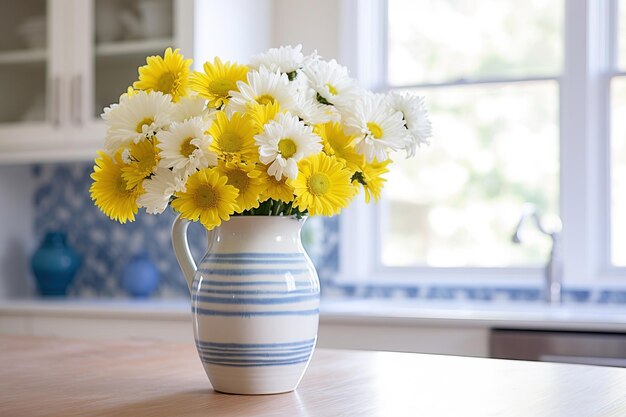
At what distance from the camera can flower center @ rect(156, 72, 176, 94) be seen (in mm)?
1282

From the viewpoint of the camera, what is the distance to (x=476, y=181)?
3531 mm

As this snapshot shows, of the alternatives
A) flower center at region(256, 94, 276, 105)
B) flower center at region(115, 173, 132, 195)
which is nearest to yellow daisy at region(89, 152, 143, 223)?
flower center at region(115, 173, 132, 195)

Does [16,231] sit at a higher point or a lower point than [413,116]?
lower

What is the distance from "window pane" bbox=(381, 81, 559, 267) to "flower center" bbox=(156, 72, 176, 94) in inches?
93.0

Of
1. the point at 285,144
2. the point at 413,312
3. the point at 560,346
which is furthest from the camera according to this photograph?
the point at 413,312

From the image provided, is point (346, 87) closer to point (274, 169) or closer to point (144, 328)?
point (274, 169)

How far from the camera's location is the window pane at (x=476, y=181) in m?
3.44

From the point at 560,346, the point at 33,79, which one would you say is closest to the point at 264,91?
the point at 560,346

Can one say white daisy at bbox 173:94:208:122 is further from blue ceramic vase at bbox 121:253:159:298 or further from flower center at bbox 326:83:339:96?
blue ceramic vase at bbox 121:253:159:298

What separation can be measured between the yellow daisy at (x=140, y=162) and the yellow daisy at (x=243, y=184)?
9cm

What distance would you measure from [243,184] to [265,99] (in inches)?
4.4

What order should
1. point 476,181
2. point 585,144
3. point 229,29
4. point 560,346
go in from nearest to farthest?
point 560,346, point 585,144, point 229,29, point 476,181

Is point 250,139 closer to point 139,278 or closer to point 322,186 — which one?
point 322,186

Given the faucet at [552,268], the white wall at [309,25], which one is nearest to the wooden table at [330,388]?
the faucet at [552,268]
